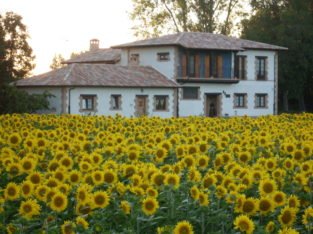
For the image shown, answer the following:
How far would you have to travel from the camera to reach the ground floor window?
45281 mm

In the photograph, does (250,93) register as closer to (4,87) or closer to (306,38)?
(306,38)

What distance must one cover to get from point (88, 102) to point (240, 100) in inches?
555

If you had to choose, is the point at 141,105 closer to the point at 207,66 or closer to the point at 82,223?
the point at 207,66

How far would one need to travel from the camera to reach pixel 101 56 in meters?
60.3

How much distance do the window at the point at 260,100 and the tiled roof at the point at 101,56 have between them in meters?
11.8

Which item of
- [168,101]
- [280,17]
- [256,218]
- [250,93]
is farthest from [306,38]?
[256,218]

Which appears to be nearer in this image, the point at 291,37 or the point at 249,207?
the point at 249,207

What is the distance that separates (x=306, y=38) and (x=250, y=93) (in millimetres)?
8314

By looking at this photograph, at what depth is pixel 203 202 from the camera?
6.82m

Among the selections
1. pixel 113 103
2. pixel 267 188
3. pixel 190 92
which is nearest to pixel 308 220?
pixel 267 188

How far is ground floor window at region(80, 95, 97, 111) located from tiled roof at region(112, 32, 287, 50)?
847 centimetres

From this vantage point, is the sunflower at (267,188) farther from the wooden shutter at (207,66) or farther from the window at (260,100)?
the window at (260,100)

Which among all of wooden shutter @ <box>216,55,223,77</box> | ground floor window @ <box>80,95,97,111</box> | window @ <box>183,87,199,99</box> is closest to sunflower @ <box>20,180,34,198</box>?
ground floor window @ <box>80,95,97,111</box>

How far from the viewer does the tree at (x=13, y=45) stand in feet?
137
